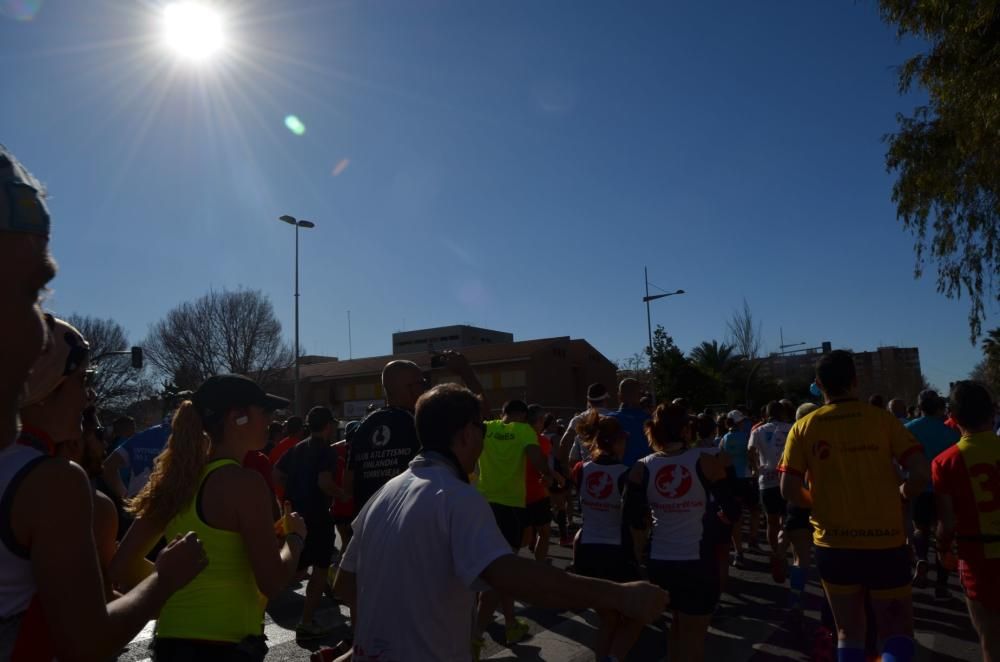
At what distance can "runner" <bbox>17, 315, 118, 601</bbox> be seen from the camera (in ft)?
5.39

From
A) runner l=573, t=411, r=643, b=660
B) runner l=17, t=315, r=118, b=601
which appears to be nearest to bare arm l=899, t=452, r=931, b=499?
runner l=573, t=411, r=643, b=660

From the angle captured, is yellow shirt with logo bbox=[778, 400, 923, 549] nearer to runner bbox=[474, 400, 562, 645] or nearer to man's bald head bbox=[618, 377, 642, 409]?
runner bbox=[474, 400, 562, 645]

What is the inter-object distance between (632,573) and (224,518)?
3518 millimetres

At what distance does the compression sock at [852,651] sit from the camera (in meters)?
4.11

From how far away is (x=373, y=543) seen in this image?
8.55ft

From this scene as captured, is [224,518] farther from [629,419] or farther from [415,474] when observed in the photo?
[629,419]

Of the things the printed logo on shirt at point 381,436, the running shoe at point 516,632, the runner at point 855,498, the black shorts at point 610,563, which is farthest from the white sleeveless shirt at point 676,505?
the running shoe at point 516,632

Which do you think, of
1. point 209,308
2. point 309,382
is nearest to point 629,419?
point 209,308

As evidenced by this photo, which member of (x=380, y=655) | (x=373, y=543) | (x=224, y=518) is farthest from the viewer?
(x=224, y=518)

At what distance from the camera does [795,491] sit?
4.57 m

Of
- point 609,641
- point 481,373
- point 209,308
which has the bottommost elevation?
point 609,641

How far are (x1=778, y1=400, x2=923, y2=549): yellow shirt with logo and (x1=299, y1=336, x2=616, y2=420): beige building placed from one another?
41.9m

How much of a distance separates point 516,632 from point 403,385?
295 centimetres

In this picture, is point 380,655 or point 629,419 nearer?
point 380,655
